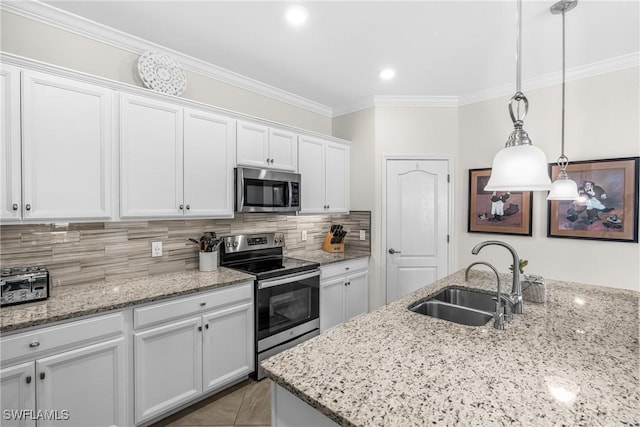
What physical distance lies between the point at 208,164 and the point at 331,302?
184cm

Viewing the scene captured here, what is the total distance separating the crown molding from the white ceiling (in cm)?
6

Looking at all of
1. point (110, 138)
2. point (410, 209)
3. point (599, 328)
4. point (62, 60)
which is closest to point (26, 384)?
point (110, 138)

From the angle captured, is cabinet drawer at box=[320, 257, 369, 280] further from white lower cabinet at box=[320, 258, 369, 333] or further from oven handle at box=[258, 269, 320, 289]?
oven handle at box=[258, 269, 320, 289]

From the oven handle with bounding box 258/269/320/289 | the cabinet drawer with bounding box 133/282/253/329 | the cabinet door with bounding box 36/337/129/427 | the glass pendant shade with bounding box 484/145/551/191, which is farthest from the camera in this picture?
the oven handle with bounding box 258/269/320/289

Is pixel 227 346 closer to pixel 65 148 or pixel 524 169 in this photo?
pixel 65 148

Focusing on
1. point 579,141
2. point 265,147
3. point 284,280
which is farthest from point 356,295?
point 579,141

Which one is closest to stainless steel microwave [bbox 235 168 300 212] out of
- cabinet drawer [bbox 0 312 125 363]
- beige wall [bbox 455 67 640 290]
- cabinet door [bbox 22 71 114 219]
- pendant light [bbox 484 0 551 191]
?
cabinet door [bbox 22 71 114 219]

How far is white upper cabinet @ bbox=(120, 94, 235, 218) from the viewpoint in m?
2.07

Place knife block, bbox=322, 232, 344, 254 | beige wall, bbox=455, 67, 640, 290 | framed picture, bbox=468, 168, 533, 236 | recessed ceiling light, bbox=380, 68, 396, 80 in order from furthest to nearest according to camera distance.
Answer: knife block, bbox=322, 232, 344, 254 → framed picture, bbox=468, 168, 533, 236 → recessed ceiling light, bbox=380, 68, 396, 80 → beige wall, bbox=455, 67, 640, 290

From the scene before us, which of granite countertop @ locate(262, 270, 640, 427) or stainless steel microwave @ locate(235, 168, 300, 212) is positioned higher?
stainless steel microwave @ locate(235, 168, 300, 212)

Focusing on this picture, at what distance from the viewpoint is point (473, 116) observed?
347cm

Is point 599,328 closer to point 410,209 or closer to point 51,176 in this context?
point 410,209

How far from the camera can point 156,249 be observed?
2.46 m

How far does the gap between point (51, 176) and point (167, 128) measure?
2.50ft
